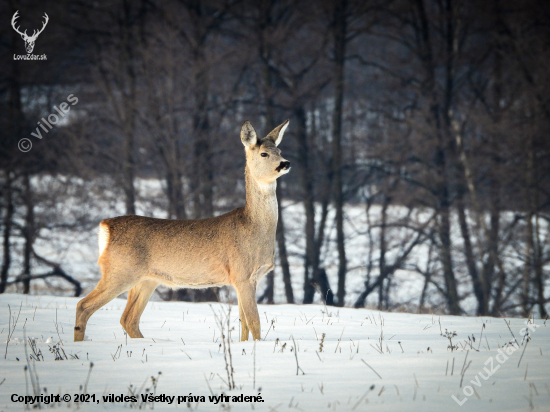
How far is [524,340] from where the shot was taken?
5828mm

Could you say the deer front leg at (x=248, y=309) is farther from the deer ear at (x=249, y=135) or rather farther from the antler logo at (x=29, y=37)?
the antler logo at (x=29, y=37)

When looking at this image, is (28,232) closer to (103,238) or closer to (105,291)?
(103,238)

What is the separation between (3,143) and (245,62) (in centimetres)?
834

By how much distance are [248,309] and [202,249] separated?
81cm

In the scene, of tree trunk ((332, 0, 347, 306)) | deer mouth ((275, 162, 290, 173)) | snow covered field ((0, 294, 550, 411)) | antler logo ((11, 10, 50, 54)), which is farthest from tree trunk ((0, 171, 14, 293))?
deer mouth ((275, 162, 290, 173))

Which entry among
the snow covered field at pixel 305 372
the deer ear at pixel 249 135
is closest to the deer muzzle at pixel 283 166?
the deer ear at pixel 249 135

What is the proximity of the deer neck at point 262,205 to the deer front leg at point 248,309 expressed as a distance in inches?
26.3

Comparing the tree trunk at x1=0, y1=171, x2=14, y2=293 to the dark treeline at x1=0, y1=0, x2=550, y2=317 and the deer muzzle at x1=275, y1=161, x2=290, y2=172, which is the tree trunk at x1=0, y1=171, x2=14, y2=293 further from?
the deer muzzle at x1=275, y1=161, x2=290, y2=172

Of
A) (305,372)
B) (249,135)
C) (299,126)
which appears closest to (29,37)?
(299,126)

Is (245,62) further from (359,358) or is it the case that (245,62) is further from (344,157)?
(359,358)

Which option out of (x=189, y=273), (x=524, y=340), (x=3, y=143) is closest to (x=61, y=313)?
(x=189, y=273)

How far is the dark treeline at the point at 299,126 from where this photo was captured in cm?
1872

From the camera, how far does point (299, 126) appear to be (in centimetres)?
2139

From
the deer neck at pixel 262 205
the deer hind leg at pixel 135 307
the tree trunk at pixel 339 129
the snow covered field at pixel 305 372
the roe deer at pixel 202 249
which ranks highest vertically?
the tree trunk at pixel 339 129
